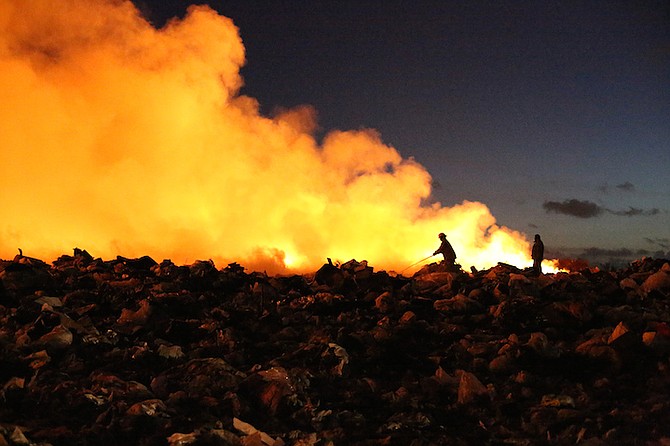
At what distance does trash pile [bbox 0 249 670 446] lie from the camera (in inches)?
181

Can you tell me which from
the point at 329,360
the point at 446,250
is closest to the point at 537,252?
the point at 446,250

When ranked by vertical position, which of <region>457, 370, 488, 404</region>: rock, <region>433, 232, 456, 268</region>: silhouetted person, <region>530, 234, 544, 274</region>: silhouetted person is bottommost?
<region>457, 370, 488, 404</region>: rock

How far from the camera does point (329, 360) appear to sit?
594 cm

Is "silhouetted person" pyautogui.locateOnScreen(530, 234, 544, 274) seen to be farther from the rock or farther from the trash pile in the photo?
the rock

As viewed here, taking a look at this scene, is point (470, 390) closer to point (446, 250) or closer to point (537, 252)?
point (446, 250)

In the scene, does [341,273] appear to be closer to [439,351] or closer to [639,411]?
[439,351]

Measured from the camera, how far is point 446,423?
4.88 m

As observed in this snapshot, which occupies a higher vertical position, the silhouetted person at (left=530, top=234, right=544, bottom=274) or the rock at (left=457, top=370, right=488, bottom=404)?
the silhouetted person at (left=530, top=234, right=544, bottom=274)

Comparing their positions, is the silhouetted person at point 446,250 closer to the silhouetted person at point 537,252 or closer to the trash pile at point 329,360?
the silhouetted person at point 537,252

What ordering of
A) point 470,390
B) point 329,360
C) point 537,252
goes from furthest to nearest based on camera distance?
point 537,252 < point 329,360 < point 470,390

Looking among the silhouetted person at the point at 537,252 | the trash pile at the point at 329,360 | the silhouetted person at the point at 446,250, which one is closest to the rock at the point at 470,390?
the trash pile at the point at 329,360

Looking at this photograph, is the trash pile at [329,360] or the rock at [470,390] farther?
the rock at [470,390]

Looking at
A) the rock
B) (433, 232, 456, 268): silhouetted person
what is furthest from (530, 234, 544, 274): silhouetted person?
the rock

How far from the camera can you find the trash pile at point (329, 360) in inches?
181
